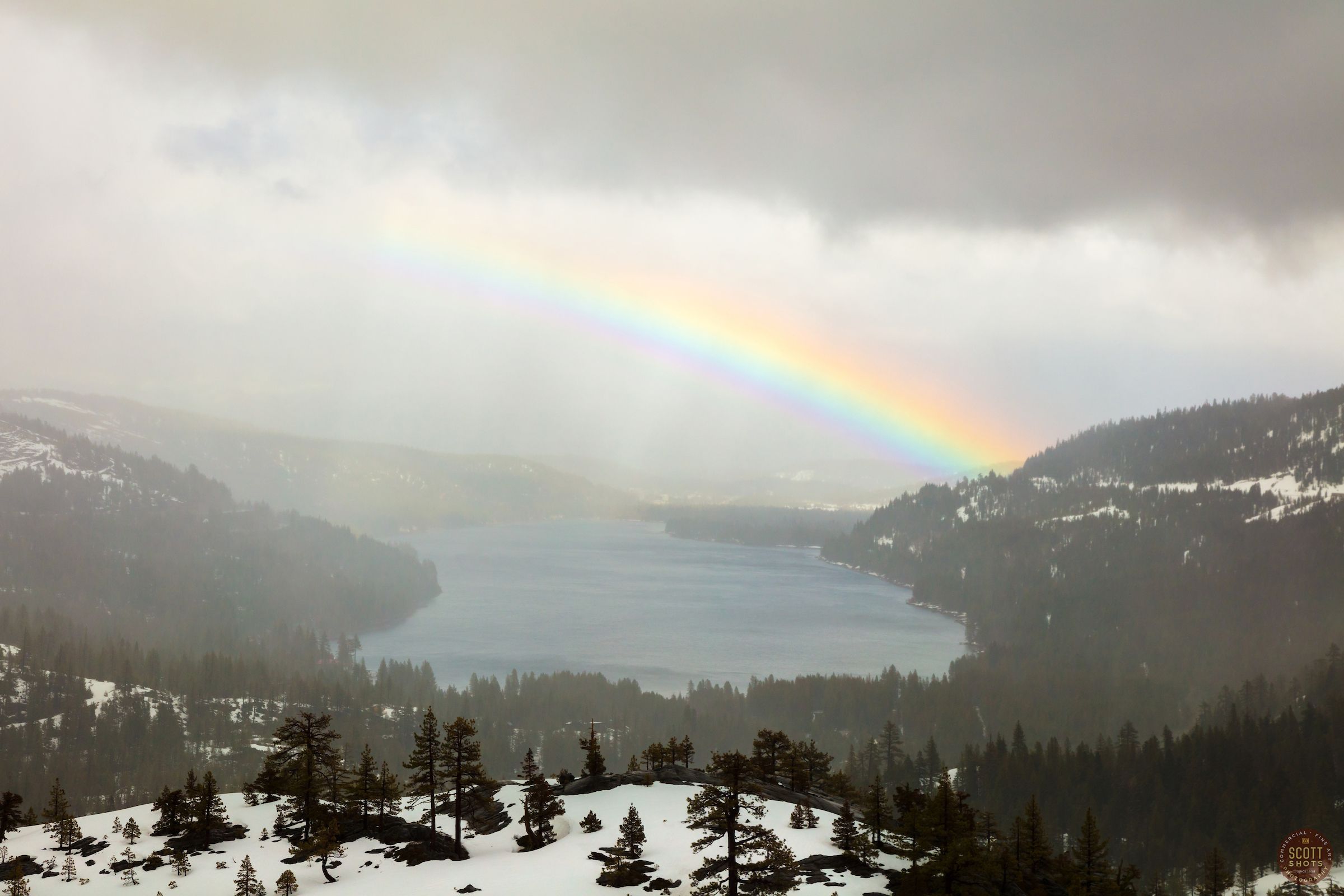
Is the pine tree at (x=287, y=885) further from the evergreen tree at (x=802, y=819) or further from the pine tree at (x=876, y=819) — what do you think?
the pine tree at (x=876, y=819)

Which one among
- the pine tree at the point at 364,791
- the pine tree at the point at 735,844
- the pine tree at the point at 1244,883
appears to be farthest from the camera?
the pine tree at the point at 1244,883

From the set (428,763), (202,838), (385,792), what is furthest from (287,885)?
(202,838)

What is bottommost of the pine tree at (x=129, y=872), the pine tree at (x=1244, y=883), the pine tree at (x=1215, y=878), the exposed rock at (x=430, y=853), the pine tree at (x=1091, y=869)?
the pine tree at (x=1244, y=883)

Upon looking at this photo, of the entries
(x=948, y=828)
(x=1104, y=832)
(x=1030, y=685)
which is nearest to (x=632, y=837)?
(x=948, y=828)

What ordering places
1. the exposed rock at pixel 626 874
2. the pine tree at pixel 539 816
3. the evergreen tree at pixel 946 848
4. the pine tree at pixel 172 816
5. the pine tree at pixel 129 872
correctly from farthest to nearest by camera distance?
the pine tree at pixel 172 816, the pine tree at pixel 539 816, the pine tree at pixel 129 872, the exposed rock at pixel 626 874, the evergreen tree at pixel 946 848

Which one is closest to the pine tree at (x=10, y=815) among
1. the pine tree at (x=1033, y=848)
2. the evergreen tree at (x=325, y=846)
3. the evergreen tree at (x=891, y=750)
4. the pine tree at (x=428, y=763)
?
the evergreen tree at (x=325, y=846)

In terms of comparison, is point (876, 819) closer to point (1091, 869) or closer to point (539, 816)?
point (1091, 869)

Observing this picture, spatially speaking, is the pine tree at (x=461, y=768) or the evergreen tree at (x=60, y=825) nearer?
the evergreen tree at (x=60, y=825)
